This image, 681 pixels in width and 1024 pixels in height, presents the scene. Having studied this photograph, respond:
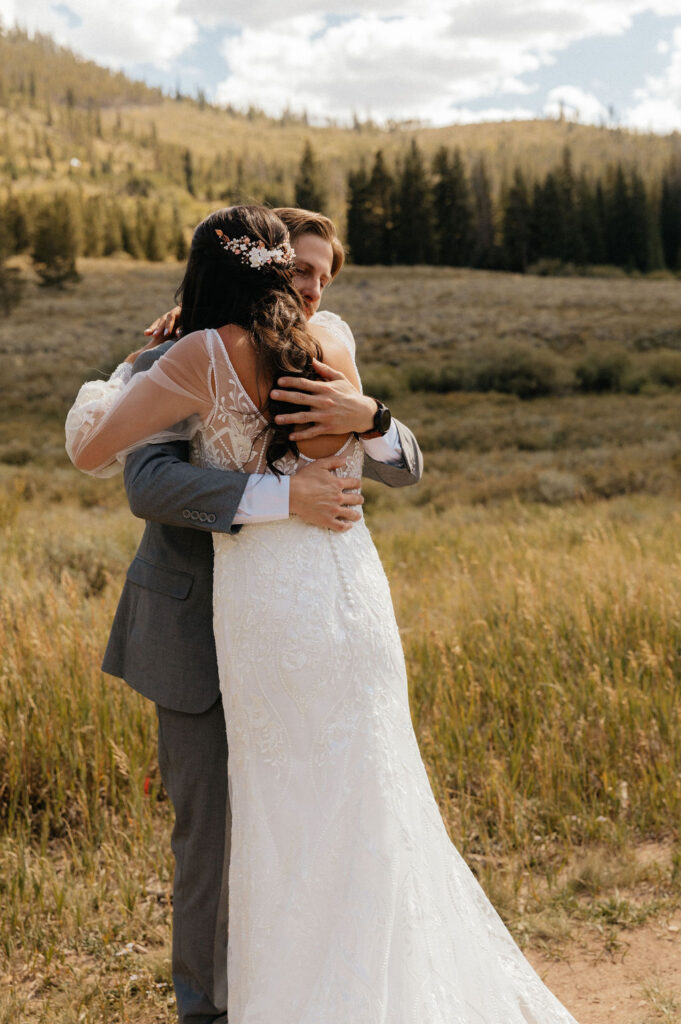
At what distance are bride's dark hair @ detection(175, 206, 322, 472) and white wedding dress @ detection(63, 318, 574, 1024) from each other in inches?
3.2

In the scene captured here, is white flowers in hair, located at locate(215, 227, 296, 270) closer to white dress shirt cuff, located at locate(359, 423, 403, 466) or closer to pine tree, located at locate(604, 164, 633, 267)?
white dress shirt cuff, located at locate(359, 423, 403, 466)

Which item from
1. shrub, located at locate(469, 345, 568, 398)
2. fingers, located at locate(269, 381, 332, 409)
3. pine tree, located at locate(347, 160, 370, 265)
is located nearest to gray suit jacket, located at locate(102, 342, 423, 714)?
fingers, located at locate(269, 381, 332, 409)

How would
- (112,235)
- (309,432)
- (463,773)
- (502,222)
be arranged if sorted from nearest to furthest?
(309,432), (463,773), (112,235), (502,222)

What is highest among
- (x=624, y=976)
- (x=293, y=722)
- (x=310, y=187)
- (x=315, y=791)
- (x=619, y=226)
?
(x=310, y=187)

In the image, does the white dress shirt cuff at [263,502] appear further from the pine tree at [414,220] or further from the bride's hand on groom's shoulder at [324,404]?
the pine tree at [414,220]

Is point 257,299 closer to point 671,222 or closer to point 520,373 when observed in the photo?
point 520,373

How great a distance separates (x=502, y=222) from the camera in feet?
230

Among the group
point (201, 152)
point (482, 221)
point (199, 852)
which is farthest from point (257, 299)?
point (201, 152)

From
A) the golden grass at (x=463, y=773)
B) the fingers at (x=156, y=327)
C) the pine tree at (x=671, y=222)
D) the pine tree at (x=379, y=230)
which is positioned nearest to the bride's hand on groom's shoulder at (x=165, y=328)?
the fingers at (x=156, y=327)

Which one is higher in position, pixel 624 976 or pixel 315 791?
pixel 315 791

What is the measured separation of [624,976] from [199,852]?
4.75 ft

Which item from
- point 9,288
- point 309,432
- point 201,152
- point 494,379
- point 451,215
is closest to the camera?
point 309,432

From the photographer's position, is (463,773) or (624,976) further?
(463,773)

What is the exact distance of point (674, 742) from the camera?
147 inches
